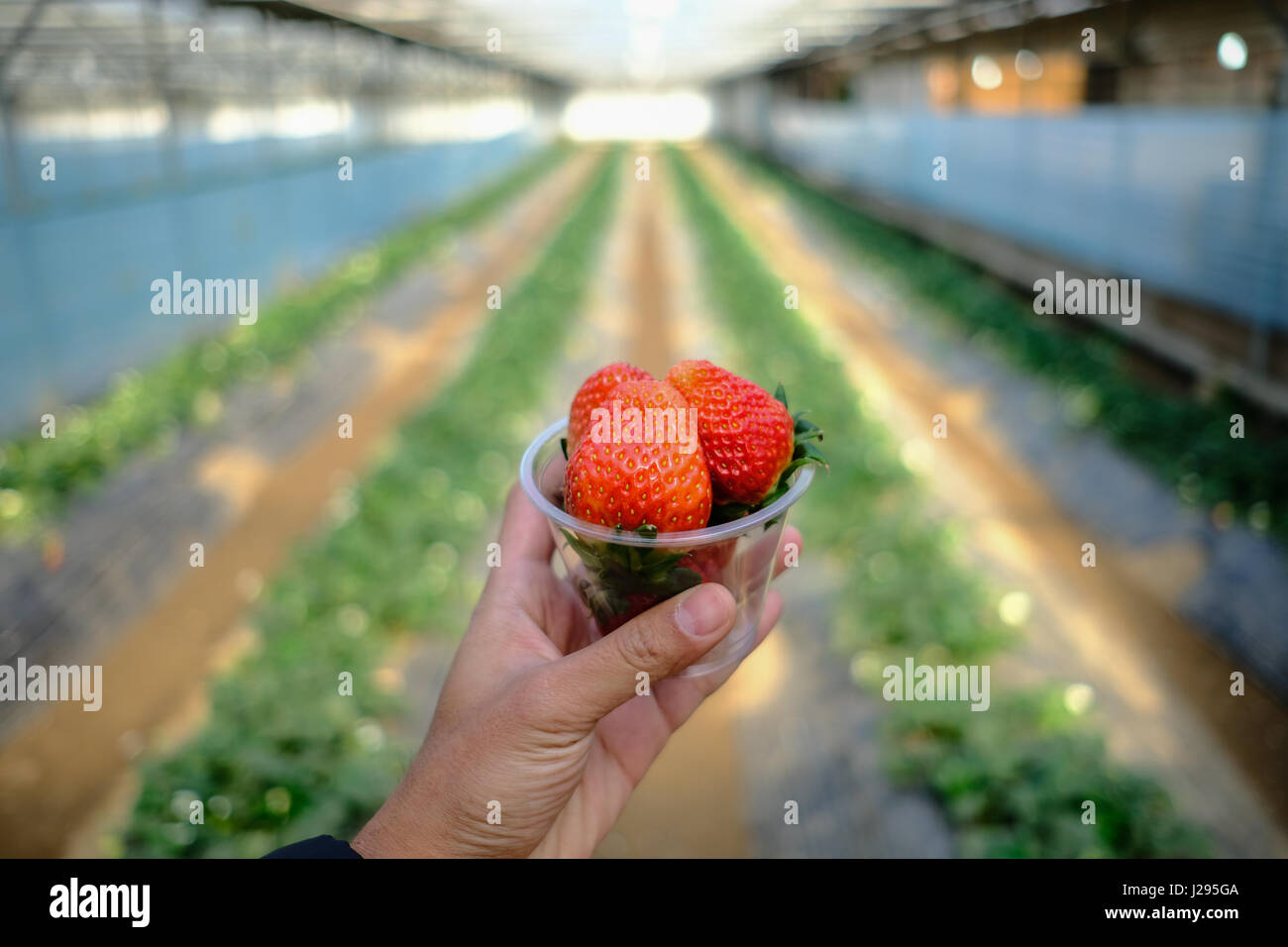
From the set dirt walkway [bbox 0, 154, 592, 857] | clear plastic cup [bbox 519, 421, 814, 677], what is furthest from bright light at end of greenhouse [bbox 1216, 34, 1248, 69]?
clear plastic cup [bbox 519, 421, 814, 677]

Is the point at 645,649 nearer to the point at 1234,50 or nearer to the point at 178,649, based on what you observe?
the point at 178,649

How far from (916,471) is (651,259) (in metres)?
10.8

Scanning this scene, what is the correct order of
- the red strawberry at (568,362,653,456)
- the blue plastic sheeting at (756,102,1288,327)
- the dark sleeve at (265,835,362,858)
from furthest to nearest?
the blue plastic sheeting at (756,102,1288,327)
the red strawberry at (568,362,653,456)
the dark sleeve at (265,835,362,858)

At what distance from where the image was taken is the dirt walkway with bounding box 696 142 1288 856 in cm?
383

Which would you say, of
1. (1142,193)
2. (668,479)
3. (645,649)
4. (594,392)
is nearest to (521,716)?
(645,649)

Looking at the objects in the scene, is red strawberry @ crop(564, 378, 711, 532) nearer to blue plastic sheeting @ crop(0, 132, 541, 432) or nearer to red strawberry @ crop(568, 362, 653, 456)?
red strawberry @ crop(568, 362, 653, 456)

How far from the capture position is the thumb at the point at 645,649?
151 cm

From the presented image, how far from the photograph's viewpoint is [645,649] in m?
1.51

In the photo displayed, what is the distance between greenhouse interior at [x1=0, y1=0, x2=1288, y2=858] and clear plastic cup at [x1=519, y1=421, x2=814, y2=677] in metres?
0.01

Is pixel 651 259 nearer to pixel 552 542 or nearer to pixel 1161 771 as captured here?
pixel 1161 771

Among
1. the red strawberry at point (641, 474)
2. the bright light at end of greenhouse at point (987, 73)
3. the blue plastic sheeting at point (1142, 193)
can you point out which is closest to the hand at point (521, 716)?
the red strawberry at point (641, 474)

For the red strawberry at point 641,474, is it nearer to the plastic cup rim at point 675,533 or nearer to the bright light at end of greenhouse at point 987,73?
the plastic cup rim at point 675,533

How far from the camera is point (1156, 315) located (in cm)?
883

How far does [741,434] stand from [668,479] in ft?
0.54
